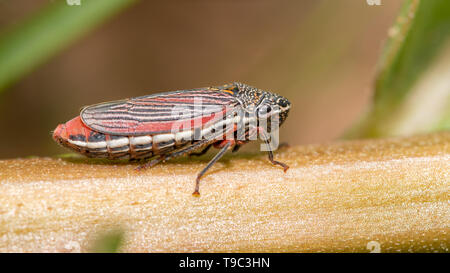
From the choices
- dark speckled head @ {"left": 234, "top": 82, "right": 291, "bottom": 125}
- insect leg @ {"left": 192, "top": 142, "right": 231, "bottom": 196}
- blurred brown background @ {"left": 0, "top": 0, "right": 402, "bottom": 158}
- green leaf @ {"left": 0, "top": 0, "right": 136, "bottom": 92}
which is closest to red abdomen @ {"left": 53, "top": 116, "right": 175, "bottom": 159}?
insect leg @ {"left": 192, "top": 142, "right": 231, "bottom": 196}

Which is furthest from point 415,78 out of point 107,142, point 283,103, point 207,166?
point 107,142

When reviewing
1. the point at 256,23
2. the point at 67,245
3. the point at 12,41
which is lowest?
the point at 67,245

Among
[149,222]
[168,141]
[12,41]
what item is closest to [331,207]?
[149,222]

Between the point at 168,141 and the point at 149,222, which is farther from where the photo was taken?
the point at 168,141

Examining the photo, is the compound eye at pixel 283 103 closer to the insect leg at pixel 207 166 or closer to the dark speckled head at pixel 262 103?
the dark speckled head at pixel 262 103

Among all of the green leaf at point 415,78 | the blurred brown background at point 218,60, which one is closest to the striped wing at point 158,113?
the green leaf at point 415,78

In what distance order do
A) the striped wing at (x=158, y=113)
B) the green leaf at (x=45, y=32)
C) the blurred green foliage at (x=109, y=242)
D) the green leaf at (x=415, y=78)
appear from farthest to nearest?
the green leaf at (x=45, y=32)
the green leaf at (x=415, y=78)
the striped wing at (x=158, y=113)
the blurred green foliage at (x=109, y=242)

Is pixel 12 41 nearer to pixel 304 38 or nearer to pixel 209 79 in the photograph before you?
pixel 209 79
